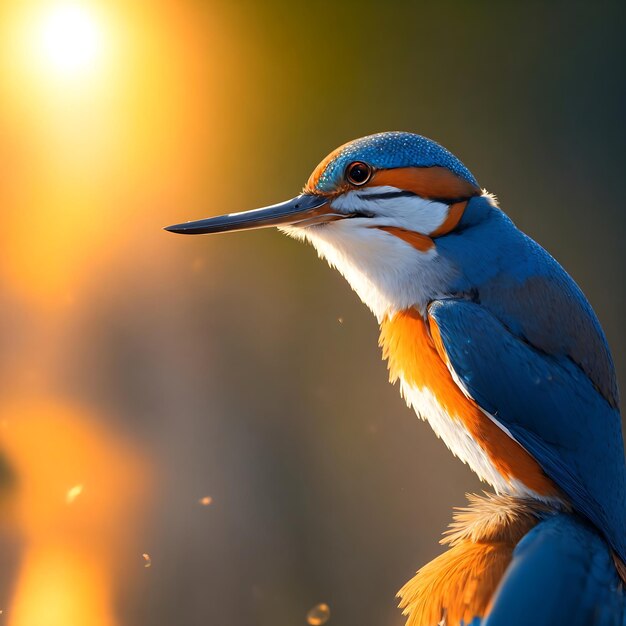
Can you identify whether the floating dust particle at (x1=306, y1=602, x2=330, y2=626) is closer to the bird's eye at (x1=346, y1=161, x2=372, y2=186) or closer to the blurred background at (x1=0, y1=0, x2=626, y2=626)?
the blurred background at (x1=0, y1=0, x2=626, y2=626)

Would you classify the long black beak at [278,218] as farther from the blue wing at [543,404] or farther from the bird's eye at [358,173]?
the blue wing at [543,404]

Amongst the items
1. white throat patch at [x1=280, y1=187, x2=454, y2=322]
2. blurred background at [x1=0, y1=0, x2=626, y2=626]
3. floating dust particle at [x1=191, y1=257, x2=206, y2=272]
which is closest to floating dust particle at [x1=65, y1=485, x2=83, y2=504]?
blurred background at [x1=0, y1=0, x2=626, y2=626]

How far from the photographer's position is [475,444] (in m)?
0.60

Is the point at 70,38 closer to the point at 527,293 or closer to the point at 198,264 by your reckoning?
the point at 198,264

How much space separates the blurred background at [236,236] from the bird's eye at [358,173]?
0.70m

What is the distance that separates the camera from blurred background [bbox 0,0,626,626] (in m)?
1.32

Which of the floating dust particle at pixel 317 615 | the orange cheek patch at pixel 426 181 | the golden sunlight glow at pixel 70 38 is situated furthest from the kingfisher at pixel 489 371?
the golden sunlight glow at pixel 70 38

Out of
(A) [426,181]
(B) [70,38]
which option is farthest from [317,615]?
(B) [70,38]

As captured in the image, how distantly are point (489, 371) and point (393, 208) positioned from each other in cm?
16

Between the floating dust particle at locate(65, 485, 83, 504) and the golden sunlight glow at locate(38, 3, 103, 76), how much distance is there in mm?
704

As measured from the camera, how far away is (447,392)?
1.97 feet

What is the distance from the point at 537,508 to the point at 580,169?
3.12ft

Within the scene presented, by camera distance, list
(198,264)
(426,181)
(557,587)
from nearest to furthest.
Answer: (557,587) < (426,181) < (198,264)

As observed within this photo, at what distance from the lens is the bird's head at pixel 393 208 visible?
2.07 feet
